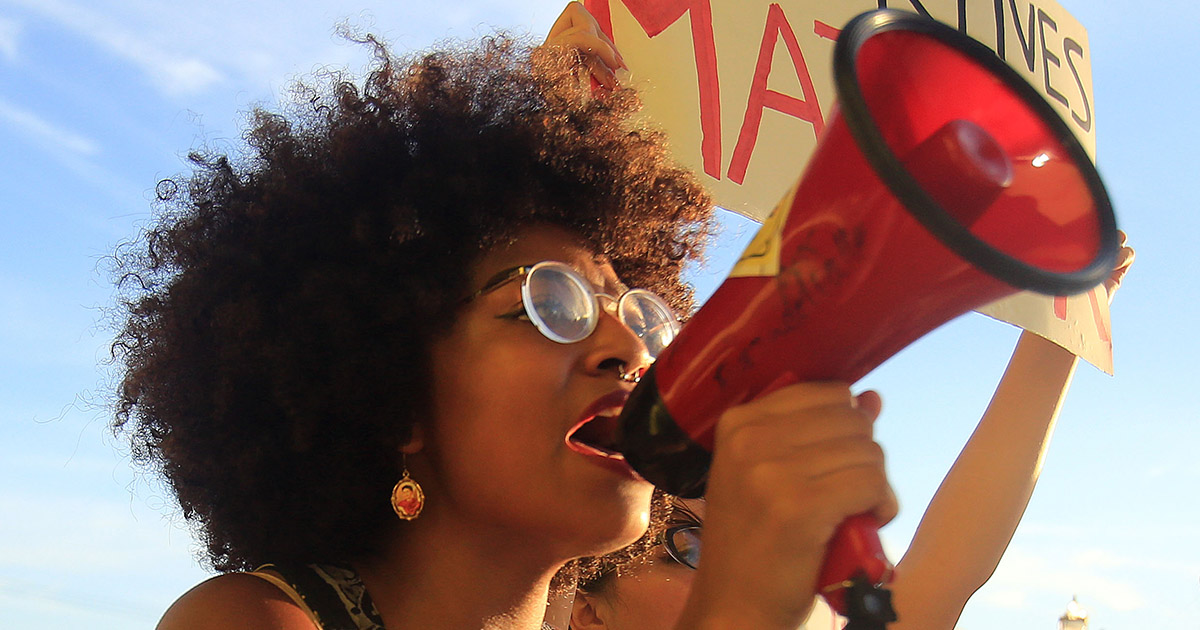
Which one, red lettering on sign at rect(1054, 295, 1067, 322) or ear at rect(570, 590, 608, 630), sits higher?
red lettering on sign at rect(1054, 295, 1067, 322)

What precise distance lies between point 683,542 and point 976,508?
30.8 inches

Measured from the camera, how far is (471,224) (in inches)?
78.7

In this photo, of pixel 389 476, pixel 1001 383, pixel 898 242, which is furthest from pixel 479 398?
pixel 1001 383

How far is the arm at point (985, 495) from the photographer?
8.04ft

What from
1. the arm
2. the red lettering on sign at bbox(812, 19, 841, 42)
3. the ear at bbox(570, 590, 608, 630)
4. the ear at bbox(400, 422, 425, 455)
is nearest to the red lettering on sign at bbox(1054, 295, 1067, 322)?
the arm

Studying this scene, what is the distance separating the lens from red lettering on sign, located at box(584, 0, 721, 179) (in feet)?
8.29

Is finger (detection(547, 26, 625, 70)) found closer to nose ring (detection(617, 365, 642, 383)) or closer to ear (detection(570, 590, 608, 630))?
nose ring (detection(617, 365, 642, 383))

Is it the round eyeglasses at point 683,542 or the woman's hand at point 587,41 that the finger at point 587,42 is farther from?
the round eyeglasses at point 683,542

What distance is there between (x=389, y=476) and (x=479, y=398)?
1.31 feet

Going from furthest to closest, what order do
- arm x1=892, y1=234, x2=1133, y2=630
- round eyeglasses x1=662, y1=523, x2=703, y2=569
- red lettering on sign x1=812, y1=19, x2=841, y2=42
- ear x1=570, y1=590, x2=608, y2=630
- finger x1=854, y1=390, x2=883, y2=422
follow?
1. ear x1=570, y1=590, x2=608, y2=630
2. round eyeglasses x1=662, y1=523, x2=703, y2=569
3. red lettering on sign x1=812, y1=19, x2=841, y2=42
4. arm x1=892, y1=234, x2=1133, y2=630
5. finger x1=854, y1=390, x2=883, y2=422

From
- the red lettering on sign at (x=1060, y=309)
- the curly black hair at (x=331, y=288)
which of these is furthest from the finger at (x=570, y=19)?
the red lettering on sign at (x=1060, y=309)

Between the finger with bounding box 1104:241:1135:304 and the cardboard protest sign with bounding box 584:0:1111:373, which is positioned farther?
the finger with bounding box 1104:241:1135:304

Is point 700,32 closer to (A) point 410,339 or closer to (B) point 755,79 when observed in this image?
(B) point 755,79

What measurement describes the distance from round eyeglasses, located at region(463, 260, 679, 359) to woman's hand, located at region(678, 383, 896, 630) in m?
0.56
